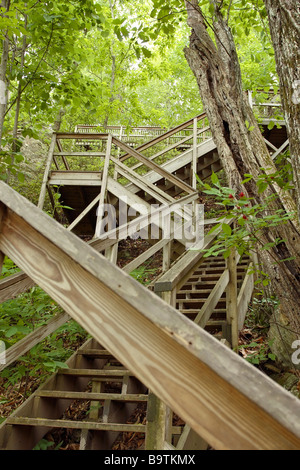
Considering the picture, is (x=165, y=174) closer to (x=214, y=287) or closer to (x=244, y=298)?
(x=244, y=298)

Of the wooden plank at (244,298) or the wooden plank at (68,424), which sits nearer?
the wooden plank at (68,424)

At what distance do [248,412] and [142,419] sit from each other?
2986 millimetres

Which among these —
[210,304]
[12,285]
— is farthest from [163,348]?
[210,304]

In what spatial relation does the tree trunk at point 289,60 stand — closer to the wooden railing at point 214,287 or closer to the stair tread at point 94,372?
the wooden railing at point 214,287

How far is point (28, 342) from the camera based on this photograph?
9.49 feet

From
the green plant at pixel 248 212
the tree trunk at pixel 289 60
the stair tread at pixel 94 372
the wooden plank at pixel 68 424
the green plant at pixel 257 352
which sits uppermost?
the tree trunk at pixel 289 60

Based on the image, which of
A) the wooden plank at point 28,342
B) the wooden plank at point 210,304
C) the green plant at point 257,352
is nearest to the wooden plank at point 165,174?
the wooden plank at point 210,304

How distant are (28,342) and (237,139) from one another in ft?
7.60

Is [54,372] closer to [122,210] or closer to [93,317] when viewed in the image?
[93,317]

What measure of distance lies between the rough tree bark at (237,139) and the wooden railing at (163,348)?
1.61m

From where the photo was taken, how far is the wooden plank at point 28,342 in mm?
2692

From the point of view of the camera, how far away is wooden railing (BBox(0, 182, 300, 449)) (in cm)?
75
